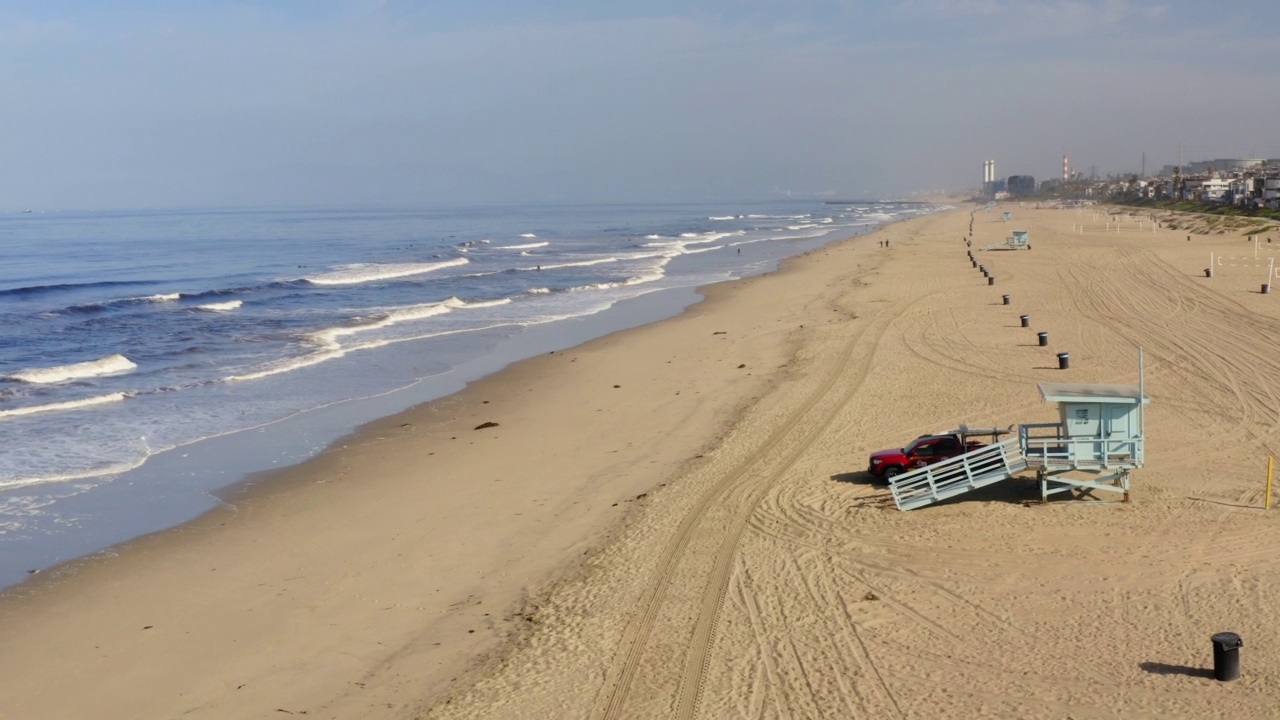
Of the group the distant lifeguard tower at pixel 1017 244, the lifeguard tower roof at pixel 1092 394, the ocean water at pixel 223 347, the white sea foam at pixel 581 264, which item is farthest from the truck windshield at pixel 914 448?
the distant lifeguard tower at pixel 1017 244

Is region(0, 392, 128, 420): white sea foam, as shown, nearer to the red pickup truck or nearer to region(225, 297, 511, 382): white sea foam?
region(225, 297, 511, 382): white sea foam

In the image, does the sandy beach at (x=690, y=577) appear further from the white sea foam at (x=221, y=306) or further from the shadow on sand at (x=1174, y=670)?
the white sea foam at (x=221, y=306)

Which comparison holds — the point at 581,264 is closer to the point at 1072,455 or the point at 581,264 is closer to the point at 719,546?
the point at 1072,455

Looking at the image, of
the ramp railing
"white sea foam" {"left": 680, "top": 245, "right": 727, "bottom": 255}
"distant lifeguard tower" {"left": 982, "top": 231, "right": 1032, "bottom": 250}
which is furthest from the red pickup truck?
"white sea foam" {"left": 680, "top": 245, "right": 727, "bottom": 255}

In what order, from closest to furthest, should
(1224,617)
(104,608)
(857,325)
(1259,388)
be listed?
(1224,617) < (104,608) < (1259,388) < (857,325)

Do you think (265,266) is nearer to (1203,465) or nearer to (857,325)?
(857,325)

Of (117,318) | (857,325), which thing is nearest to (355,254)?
(117,318)
